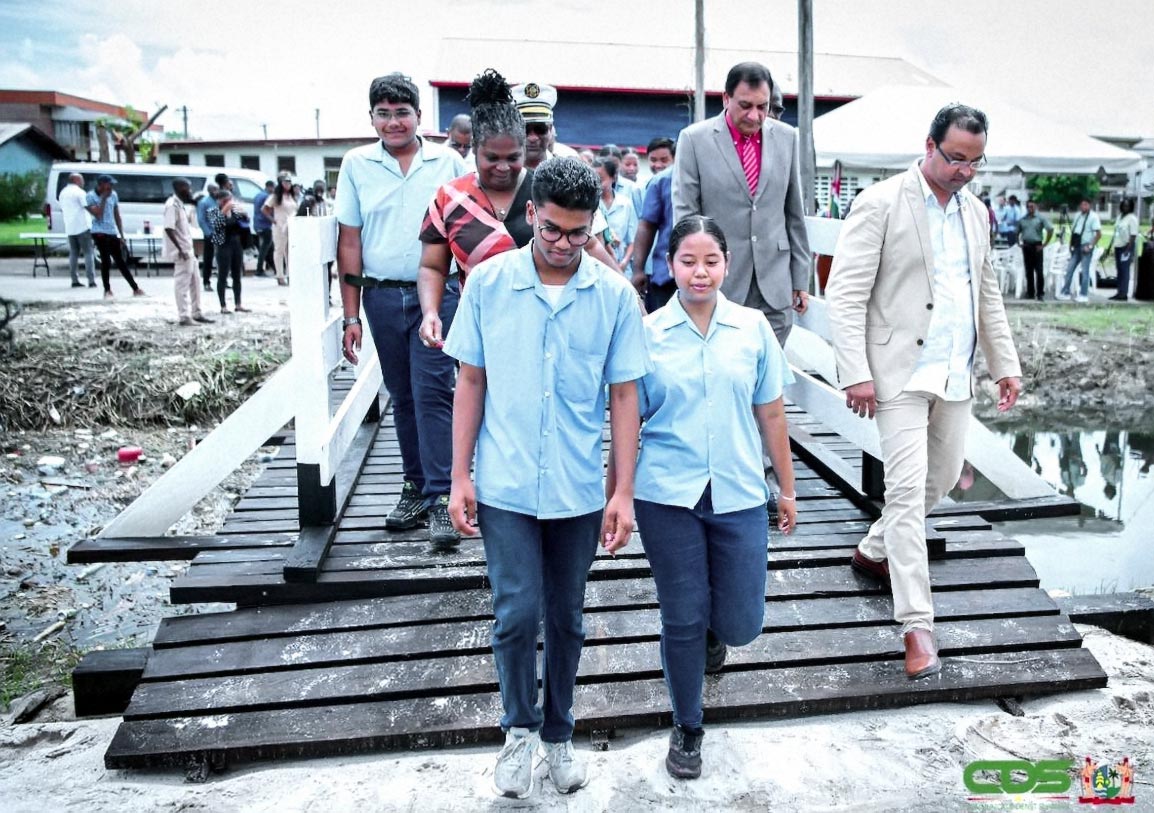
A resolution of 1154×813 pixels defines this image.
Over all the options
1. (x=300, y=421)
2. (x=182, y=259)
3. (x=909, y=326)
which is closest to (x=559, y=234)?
(x=909, y=326)

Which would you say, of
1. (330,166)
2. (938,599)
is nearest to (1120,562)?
(938,599)

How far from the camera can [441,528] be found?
409 centimetres

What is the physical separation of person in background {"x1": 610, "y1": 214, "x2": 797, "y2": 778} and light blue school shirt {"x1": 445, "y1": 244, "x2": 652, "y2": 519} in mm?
182

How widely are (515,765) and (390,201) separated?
239 centimetres

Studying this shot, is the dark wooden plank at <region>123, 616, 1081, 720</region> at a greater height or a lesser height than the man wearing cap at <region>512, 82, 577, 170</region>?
lesser

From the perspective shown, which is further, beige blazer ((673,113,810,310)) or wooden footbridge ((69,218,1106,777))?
beige blazer ((673,113,810,310))

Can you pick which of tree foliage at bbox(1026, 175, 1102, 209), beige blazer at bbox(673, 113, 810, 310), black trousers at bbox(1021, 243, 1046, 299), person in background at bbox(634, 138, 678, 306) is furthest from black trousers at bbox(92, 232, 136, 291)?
tree foliage at bbox(1026, 175, 1102, 209)

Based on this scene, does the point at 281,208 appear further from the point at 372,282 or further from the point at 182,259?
the point at 372,282

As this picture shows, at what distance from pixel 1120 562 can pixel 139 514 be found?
20.3 feet

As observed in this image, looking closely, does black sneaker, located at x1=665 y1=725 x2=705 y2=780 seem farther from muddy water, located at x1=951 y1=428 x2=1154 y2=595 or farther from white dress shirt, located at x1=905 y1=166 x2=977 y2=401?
muddy water, located at x1=951 y1=428 x2=1154 y2=595

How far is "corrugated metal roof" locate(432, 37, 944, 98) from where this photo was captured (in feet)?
87.7

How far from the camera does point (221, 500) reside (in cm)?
750

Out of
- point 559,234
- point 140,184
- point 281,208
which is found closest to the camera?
point 559,234

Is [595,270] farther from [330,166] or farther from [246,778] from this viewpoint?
[330,166]
